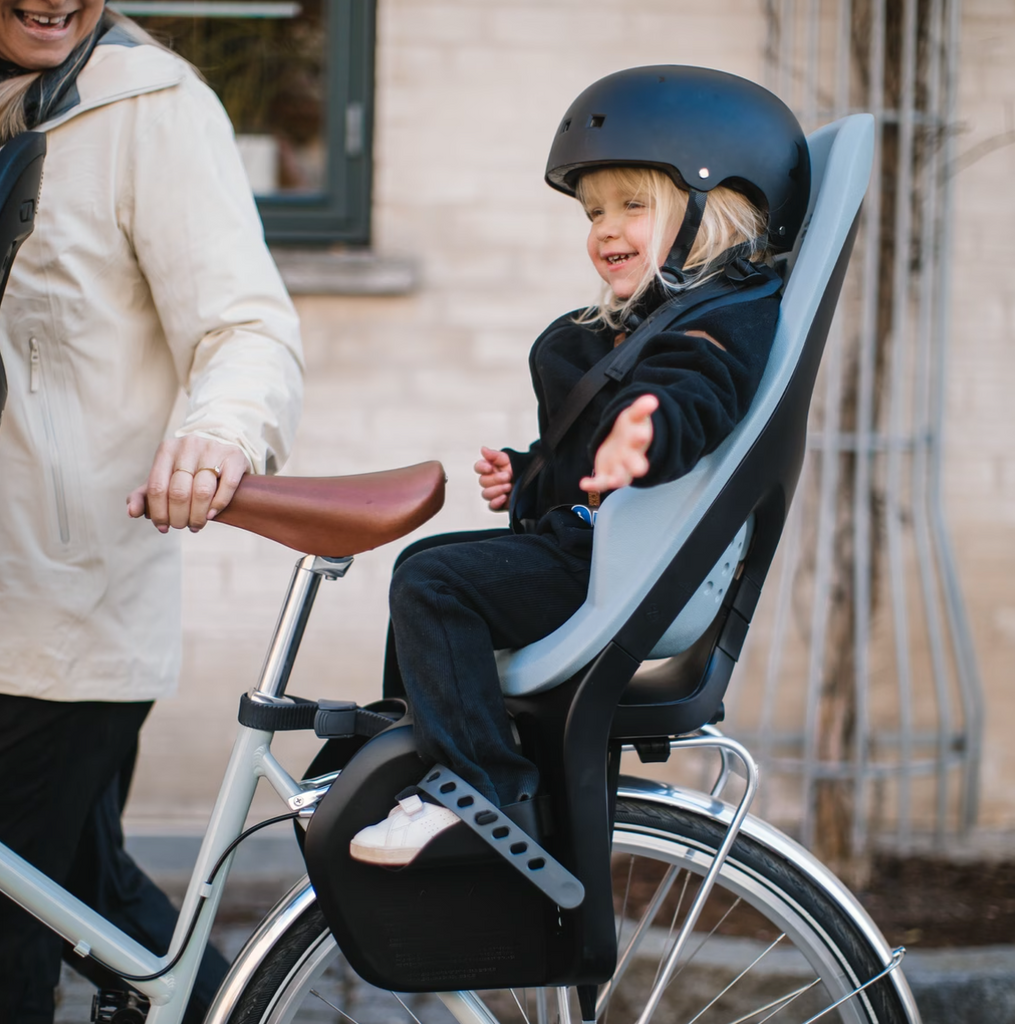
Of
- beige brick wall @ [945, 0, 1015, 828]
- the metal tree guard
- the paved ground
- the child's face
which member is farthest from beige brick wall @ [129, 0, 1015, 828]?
the child's face

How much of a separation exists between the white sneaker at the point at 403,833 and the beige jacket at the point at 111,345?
53 cm

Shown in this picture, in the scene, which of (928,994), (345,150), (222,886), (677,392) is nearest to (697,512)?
(677,392)

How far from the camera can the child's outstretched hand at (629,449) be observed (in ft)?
4.23

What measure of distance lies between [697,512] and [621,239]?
0.47m

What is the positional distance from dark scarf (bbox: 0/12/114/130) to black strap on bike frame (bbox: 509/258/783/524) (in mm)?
851

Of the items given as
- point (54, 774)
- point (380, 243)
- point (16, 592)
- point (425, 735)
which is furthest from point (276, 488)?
point (380, 243)

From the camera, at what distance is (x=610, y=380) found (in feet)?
5.25

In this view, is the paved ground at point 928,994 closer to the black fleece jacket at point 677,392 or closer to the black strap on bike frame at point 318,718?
the black strap on bike frame at point 318,718

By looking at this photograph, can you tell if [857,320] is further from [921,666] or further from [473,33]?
[473,33]

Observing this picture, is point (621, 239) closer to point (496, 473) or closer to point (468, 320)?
point (496, 473)

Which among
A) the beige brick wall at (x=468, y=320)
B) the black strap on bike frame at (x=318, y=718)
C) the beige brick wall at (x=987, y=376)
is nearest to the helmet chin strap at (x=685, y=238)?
the black strap on bike frame at (x=318, y=718)

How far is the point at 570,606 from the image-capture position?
1.54 meters

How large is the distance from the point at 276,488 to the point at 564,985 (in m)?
0.72

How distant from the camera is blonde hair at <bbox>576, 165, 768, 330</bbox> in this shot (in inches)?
64.9
